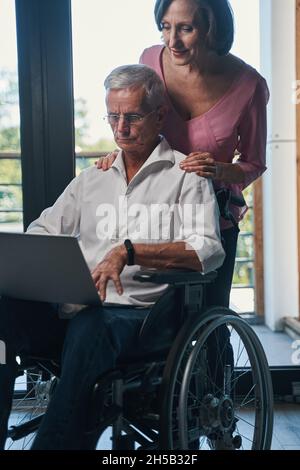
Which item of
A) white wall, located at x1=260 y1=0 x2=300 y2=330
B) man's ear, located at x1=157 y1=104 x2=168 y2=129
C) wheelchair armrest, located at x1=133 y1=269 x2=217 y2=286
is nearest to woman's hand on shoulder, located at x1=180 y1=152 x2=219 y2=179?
man's ear, located at x1=157 y1=104 x2=168 y2=129

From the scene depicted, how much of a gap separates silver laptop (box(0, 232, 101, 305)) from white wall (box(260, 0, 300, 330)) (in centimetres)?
183

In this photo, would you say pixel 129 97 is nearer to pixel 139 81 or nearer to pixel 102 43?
pixel 139 81

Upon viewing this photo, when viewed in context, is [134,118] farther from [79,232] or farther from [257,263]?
[257,263]

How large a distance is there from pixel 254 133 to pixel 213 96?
191 millimetres

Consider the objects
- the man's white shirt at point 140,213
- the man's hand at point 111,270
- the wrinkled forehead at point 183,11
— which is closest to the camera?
the man's hand at point 111,270

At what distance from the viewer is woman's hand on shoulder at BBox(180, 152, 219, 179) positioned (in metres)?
2.05

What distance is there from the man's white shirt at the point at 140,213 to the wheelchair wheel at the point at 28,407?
39 cm

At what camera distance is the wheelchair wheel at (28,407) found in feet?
6.31

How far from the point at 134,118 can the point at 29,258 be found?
55cm

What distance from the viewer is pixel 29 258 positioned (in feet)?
5.80

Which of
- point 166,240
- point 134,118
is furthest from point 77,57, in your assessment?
point 166,240

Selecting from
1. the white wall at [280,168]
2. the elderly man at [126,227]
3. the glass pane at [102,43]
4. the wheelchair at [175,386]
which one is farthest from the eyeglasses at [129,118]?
the white wall at [280,168]

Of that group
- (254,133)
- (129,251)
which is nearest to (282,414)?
(254,133)

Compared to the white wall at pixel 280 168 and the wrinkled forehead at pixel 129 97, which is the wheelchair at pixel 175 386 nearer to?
the wrinkled forehead at pixel 129 97
